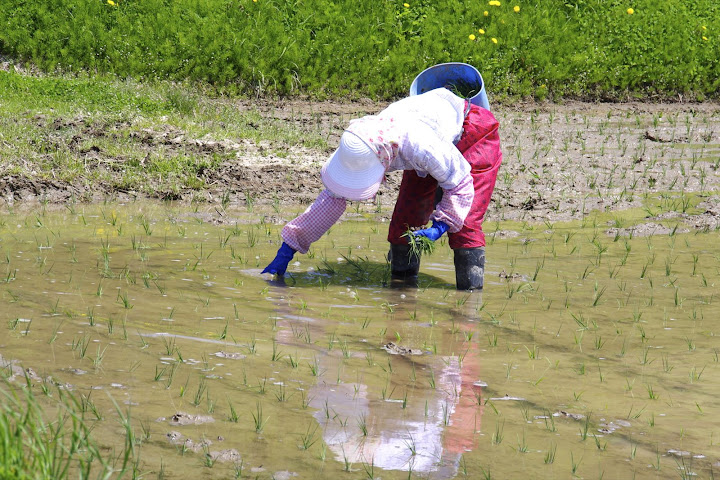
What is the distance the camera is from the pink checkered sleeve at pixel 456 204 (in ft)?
16.6

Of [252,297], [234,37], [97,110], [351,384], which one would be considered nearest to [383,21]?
[234,37]

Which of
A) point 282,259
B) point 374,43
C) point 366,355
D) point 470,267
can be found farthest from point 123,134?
point 366,355

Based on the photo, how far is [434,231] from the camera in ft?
16.7

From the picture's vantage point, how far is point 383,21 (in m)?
13.4

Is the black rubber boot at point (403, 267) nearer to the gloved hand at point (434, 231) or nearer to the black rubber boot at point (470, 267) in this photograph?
the black rubber boot at point (470, 267)

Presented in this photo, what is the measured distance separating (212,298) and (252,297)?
0.24m

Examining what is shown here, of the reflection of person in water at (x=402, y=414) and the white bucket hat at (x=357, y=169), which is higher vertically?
the white bucket hat at (x=357, y=169)

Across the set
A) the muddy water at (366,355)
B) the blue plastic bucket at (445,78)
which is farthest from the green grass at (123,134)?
A: the blue plastic bucket at (445,78)

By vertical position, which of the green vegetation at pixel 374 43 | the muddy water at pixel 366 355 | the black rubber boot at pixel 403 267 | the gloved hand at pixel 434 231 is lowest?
the muddy water at pixel 366 355

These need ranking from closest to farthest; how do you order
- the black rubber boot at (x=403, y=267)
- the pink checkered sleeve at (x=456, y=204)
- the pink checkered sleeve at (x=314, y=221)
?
the pink checkered sleeve at (x=456, y=204), the pink checkered sleeve at (x=314, y=221), the black rubber boot at (x=403, y=267)

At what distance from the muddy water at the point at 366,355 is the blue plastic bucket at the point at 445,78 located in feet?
4.01

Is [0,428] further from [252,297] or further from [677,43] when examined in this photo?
[677,43]

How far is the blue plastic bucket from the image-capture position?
564cm

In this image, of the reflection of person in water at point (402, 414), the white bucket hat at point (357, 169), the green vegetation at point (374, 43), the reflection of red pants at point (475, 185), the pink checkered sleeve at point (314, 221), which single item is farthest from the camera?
the green vegetation at point (374, 43)
